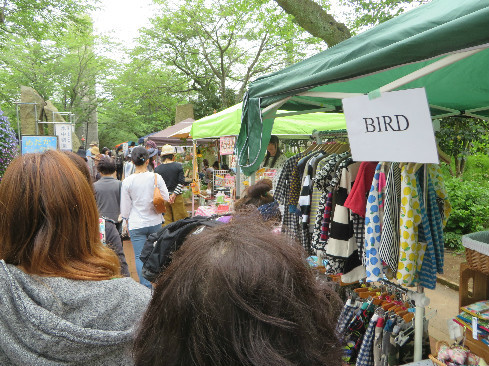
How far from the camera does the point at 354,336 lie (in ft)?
8.55

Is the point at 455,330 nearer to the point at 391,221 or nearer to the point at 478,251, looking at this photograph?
the point at 478,251

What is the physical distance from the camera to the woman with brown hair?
1.05 m

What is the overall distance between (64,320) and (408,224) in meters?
1.80

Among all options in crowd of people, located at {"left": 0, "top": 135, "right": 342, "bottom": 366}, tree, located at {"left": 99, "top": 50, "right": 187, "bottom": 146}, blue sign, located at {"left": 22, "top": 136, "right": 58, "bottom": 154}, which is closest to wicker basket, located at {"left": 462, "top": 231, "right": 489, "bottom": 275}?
crowd of people, located at {"left": 0, "top": 135, "right": 342, "bottom": 366}

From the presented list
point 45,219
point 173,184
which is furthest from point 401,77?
point 173,184

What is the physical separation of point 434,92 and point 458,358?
2334 mm

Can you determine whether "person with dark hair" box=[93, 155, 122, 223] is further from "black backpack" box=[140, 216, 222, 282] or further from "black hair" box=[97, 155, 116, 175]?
"black backpack" box=[140, 216, 222, 282]

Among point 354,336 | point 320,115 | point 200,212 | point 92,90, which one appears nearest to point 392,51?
point 354,336

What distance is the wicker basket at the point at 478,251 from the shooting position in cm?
234

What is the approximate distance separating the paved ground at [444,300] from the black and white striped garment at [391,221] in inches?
70.8

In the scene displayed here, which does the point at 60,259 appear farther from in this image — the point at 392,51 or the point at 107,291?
the point at 392,51

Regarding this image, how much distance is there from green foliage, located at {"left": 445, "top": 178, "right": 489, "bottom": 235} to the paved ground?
61 centimetres

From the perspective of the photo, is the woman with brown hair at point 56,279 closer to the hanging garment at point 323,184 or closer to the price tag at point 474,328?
the hanging garment at point 323,184

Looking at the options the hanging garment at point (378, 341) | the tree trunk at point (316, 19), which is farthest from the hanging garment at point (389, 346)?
the tree trunk at point (316, 19)
